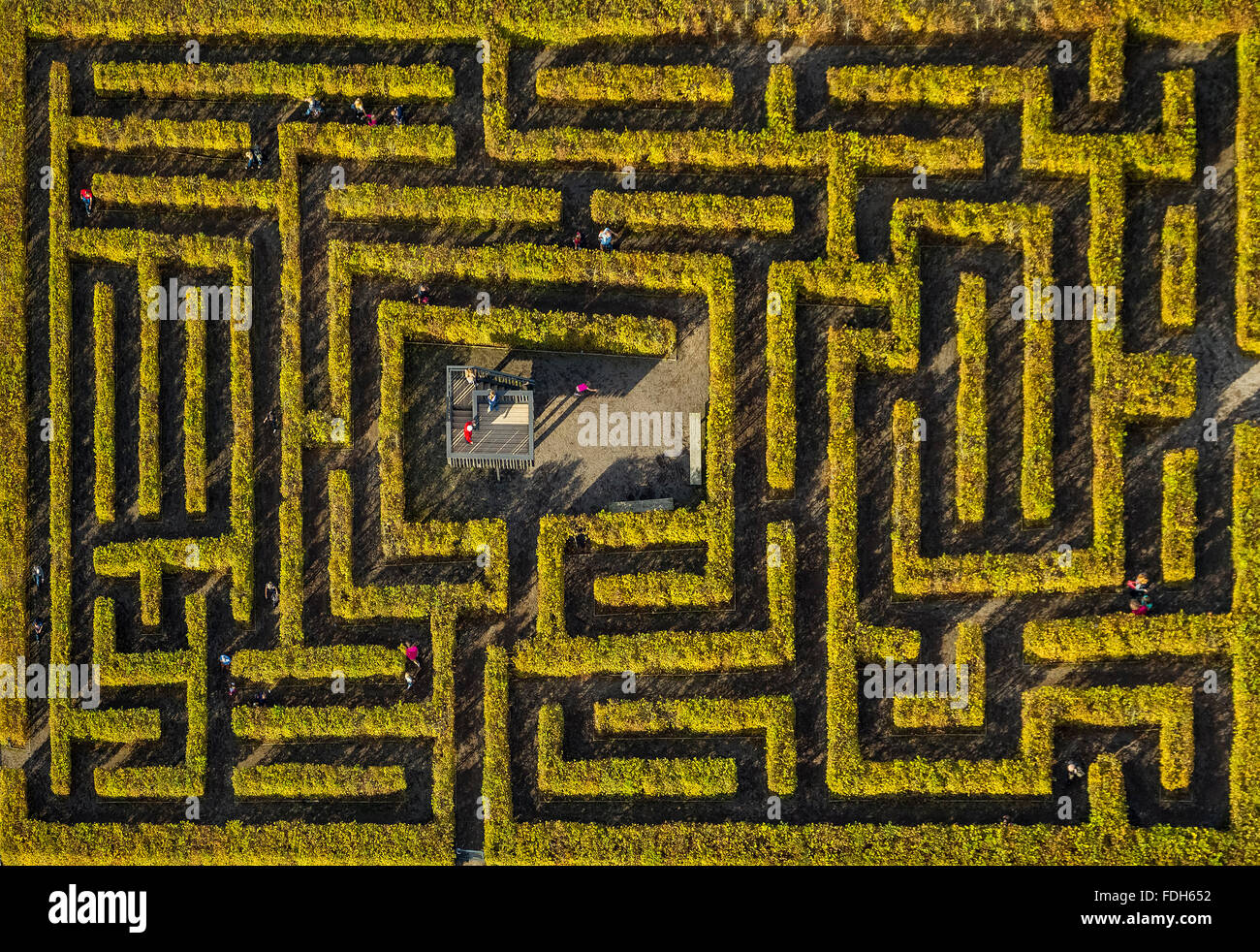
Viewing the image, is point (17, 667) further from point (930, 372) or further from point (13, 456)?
point (930, 372)

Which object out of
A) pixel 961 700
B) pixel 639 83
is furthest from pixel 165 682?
pixel 961 700

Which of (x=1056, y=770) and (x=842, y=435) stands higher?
(x=842, y=435)

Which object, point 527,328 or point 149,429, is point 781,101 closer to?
point 527,328

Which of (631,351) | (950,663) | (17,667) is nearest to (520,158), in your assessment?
(631,351)

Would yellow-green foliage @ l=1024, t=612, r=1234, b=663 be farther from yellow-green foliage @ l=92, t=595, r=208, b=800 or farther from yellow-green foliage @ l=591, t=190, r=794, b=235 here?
yellow-green foliage @ l=92, t=595, r=208, b=800

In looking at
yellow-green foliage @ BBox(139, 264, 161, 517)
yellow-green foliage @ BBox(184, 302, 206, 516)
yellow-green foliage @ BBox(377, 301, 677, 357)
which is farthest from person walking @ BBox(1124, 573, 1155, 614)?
yellow-green foliage @ BBox(139, 264, 161, 517)

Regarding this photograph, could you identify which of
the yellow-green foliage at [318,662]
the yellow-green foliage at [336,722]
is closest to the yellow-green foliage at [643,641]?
the yellow-green foliage at [336,722]

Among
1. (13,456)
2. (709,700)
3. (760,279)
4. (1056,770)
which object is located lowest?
(1056,770)
